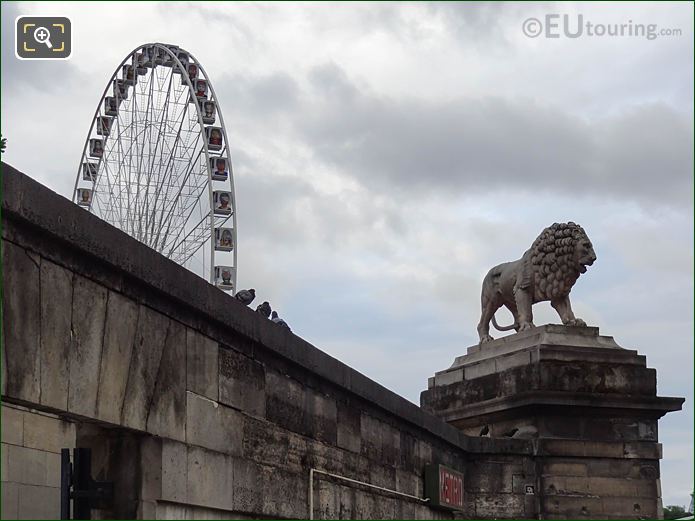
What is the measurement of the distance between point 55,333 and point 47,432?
0.59m

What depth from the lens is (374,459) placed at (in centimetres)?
1302

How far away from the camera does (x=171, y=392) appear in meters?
8.95

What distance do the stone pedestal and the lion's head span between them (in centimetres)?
77

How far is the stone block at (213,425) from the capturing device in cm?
923

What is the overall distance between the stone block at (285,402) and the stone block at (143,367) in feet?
6.42

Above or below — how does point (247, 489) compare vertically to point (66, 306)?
below

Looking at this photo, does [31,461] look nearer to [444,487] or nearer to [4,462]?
[4,462]

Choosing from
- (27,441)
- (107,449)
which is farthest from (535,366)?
(27,441)

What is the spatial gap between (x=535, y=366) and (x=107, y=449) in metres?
10.8

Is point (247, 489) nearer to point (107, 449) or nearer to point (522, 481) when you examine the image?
point (107, 449)

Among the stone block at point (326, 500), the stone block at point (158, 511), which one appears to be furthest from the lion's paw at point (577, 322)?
the stone block at point (158, 511)

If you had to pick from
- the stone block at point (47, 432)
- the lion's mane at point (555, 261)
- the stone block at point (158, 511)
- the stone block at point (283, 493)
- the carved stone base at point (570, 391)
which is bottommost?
the stone block at point (158, 511)

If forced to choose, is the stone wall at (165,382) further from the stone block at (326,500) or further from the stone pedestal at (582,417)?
the stone pedestal at (582,417)

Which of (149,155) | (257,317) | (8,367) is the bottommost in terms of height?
A: (8,367)
